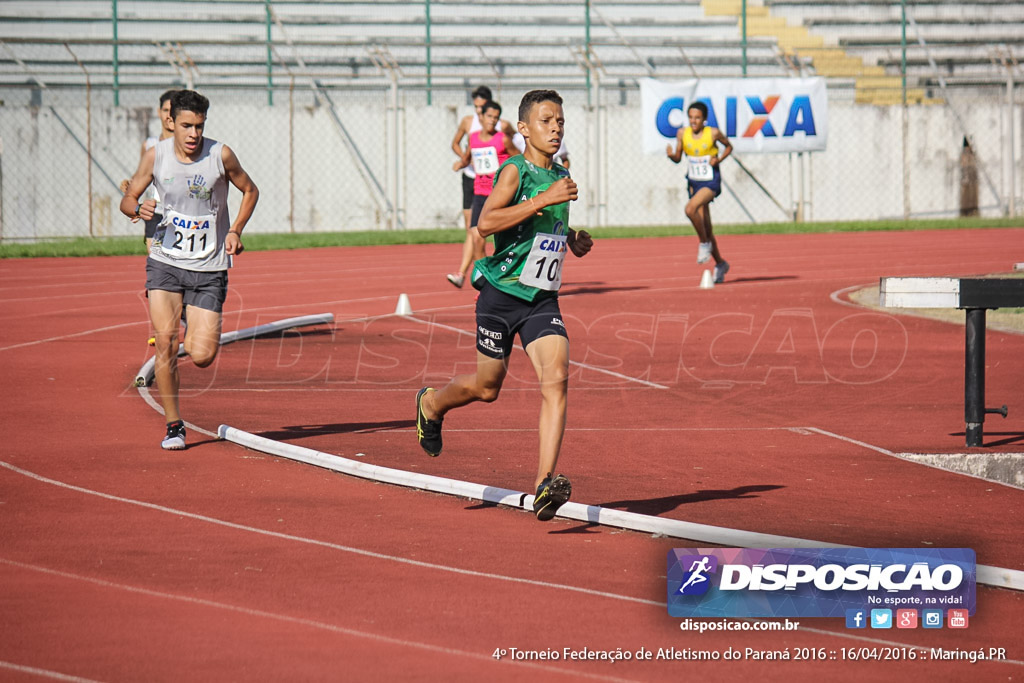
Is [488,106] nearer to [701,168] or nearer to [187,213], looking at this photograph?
[701,168]

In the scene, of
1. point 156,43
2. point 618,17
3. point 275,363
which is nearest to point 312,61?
point 156,43

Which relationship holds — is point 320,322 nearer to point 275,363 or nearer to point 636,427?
point 275,363

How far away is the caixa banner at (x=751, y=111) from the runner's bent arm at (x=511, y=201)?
902 inches

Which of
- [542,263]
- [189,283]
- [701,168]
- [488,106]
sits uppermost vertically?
[488,106]

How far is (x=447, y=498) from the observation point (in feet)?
23.4

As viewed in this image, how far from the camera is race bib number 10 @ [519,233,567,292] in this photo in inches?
260

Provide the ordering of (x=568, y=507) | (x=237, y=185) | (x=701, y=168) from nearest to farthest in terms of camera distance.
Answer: (x=568, y=507), (x=237, y=185), (x=701, y=168)

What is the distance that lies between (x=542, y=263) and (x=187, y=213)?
2866 millimetres

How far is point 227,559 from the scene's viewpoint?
5934 millimetres

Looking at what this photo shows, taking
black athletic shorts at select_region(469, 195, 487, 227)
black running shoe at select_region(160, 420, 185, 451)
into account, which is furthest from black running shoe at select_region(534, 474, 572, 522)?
black athletic shorts at select_region(469, 195, 487, 227)

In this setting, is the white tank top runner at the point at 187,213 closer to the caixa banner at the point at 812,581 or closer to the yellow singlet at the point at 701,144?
the caixa banner at the point at 812,581

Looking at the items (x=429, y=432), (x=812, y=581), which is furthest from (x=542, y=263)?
(x=812, y=581)

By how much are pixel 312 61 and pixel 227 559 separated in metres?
26.7

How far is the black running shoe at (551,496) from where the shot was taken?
6.21 m
